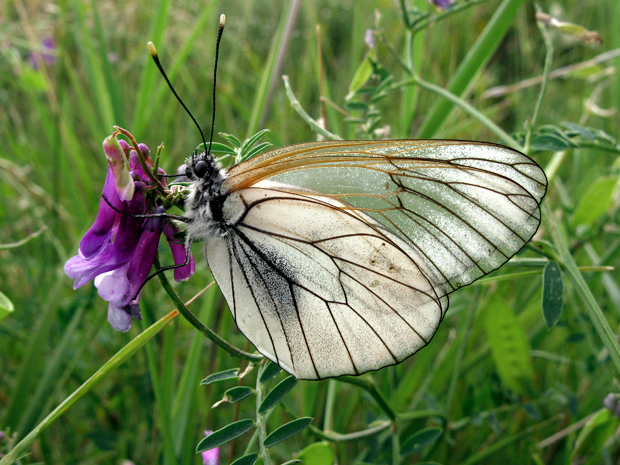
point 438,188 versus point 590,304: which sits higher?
point 438,188

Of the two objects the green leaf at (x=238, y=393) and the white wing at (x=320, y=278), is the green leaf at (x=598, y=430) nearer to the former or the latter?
the white wing at (x=320, y=278)

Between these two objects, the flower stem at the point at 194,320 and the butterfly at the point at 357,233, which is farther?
the butterfly at the point at 357,233

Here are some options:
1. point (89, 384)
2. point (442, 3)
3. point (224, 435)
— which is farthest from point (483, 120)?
point (89, 384)

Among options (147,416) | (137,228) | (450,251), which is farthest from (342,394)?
(137,228)

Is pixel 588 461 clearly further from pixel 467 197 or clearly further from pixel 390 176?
pixel 390 176

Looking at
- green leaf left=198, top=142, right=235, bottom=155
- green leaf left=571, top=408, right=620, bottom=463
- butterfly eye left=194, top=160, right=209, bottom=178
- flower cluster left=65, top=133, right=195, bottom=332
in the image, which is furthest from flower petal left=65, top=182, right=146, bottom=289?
green leaf left=571, top=408, right=620, bottom=463

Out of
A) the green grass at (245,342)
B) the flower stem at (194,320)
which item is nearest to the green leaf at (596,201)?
the green grass at (245,342)

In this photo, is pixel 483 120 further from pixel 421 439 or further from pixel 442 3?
pixel 421 439
